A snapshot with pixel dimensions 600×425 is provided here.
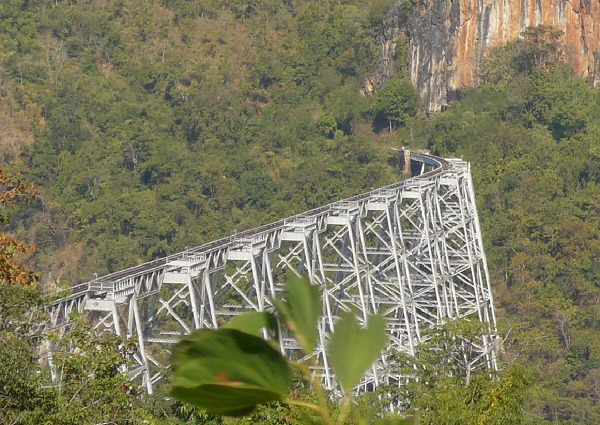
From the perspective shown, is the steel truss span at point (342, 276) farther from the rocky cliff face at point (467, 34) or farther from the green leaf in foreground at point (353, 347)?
the rocky cliff face at point (467, 34)

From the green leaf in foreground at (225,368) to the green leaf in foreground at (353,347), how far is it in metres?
0.06

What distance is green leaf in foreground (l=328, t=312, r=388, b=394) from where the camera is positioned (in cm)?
154

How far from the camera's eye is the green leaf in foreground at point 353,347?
1.54 meters

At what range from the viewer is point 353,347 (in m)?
1.57

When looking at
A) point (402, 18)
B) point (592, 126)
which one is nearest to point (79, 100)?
point (402, 18)

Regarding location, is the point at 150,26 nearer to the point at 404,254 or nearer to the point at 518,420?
the point at 404,254

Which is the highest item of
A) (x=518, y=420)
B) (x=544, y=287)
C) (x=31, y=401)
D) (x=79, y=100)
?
(x=31, y=401)

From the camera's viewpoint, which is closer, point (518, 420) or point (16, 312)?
point (16, 312)

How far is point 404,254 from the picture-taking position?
3412cm

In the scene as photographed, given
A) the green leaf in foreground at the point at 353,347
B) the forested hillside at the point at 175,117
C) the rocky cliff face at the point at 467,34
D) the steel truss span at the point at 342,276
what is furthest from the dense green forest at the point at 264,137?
the green leaf in foreground at the point at 353,347

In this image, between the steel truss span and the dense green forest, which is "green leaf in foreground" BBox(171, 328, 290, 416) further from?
the dense green forest

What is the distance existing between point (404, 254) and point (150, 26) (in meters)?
41.8

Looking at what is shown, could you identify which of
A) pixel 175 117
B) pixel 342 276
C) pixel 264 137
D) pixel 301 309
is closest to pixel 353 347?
pixel 301 309

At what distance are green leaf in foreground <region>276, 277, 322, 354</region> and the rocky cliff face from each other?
6422 cm
